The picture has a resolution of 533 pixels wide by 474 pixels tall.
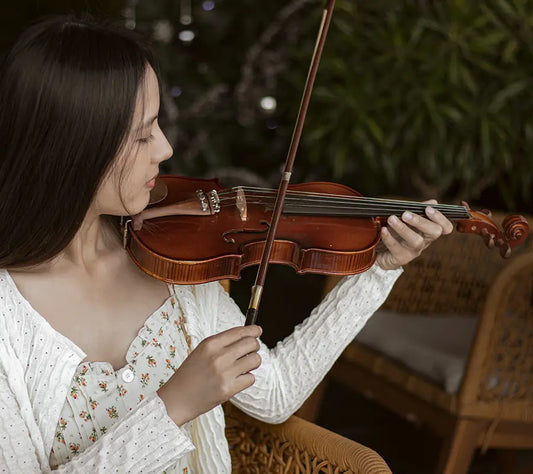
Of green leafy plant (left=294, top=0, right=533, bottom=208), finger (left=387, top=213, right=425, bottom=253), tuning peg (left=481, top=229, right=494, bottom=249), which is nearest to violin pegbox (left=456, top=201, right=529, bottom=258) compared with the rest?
tuning peg (left=481, top=229, right=494, bottom=249)

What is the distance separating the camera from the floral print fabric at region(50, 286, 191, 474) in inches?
40.8

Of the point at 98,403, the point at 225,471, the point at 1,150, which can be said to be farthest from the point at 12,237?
the point at 225,471

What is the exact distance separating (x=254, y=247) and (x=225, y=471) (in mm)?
356

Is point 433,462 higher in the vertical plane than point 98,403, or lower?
lower

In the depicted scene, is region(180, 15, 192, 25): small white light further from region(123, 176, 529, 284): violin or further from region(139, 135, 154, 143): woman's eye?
region(139, 135, 154, 143): woman's eye

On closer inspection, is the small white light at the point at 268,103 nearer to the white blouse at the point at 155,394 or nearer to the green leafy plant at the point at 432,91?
the green leafy plant at the point at 432,91

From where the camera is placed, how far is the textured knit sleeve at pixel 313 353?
1.19m

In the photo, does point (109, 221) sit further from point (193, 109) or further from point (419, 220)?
point (193, 109)

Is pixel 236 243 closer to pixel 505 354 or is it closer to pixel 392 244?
pixel 392 244

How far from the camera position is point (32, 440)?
988mm

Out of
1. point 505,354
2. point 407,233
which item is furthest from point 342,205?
point 505,354

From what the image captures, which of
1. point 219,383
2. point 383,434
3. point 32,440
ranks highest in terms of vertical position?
point 219,383

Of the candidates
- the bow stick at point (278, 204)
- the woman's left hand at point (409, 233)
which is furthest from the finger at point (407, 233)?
the bow stick at point (278, 204)

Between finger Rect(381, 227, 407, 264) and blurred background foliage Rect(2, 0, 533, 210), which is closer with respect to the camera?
finger Rect(381, 227, 407, 264)
